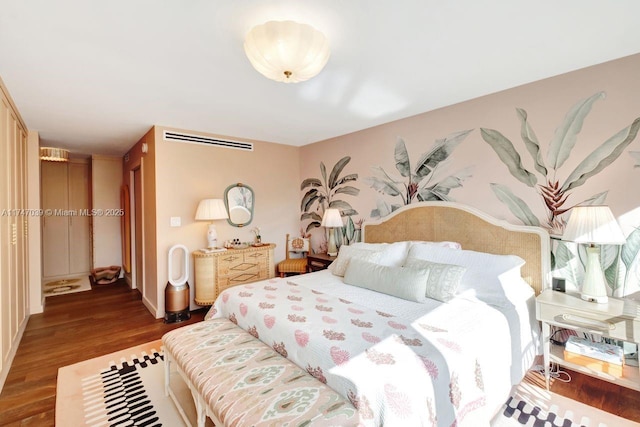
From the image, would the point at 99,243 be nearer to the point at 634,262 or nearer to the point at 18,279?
the point at 18,279

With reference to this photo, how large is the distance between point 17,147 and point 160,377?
2.82 meters

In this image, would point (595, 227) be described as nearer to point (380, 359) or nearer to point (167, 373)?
point (380, 359)

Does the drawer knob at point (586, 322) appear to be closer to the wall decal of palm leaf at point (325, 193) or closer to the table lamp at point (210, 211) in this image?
the wall decal of palm leaf at point (325, 193)

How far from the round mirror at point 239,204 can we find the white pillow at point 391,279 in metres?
2.13

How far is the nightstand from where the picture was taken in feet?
12.7

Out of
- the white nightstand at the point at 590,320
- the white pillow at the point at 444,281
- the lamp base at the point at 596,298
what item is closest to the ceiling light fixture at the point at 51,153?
the white pillow at the point at 444,281

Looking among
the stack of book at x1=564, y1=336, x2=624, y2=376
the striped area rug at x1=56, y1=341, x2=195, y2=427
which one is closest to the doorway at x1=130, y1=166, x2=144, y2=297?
the striped area rug at x1=56, y1=341, x2=195, y2=427

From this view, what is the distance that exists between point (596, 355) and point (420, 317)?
1300mm

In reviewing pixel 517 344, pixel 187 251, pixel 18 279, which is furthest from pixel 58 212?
pixel 517 344

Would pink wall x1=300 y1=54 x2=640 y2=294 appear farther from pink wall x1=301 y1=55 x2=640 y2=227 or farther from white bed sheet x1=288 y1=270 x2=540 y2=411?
white bed sheet x1=288 y1=270 x2=540 y2=411

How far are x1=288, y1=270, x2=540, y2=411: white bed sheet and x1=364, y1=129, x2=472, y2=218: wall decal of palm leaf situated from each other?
128cm

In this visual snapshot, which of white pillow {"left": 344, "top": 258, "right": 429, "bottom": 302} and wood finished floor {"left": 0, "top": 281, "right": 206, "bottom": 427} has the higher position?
white pillow {"left": 344, "top": 258, "right": 429, "bottom": 302}

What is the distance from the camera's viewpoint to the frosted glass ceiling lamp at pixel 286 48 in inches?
59.5

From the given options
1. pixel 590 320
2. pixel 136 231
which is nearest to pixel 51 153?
pixel 136 231
